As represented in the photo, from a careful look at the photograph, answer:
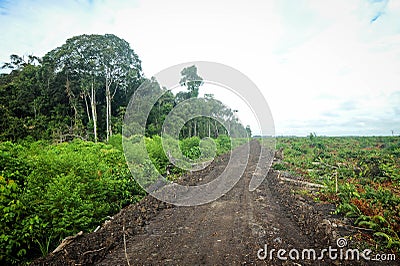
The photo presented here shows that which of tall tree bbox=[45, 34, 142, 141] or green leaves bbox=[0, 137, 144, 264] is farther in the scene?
tall tree bbox=[45, 34, 142, 141]

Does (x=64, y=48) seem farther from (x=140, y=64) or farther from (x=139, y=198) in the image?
(x=139, y=198)

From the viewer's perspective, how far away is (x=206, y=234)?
204 inches

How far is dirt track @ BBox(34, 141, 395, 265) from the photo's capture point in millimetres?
4095

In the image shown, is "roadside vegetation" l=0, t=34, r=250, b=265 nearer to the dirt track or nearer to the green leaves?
the green leaves

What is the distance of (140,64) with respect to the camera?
29.6 metres
